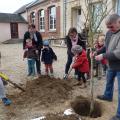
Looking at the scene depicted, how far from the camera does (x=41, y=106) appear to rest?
4.71 meters

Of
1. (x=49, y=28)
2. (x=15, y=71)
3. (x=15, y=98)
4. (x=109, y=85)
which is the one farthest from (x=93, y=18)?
(x=49, y=28)

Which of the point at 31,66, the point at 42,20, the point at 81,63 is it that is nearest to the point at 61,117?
the point at 81,63

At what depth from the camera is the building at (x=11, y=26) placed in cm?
2948

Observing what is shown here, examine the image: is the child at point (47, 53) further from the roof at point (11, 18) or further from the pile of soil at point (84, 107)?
the roof at point (11, 18)

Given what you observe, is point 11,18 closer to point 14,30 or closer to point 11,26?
point 11,26

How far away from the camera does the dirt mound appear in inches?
193

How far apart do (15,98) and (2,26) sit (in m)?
25.6

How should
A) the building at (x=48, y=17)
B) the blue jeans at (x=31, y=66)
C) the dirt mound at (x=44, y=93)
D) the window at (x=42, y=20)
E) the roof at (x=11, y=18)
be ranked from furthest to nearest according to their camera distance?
the roof at (x=11, y=18) → the window at (x=42, y=20) → the building at (x=48, y=17) → the blue jeans at (x=31, y=66) → the dirt mound at (x=44, y=93)

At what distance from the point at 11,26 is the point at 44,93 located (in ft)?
86.7

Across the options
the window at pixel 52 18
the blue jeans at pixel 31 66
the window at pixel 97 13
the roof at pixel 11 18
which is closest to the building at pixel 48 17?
the window at pixel 52 18

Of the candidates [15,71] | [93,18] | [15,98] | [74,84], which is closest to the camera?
[93,18]

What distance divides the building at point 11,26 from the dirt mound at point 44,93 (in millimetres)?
24280

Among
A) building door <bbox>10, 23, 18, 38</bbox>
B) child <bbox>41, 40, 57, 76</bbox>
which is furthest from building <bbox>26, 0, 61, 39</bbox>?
child <bbox>41, 40, 57, 76</bbox>

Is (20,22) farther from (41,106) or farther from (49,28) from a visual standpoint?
(41,106)
